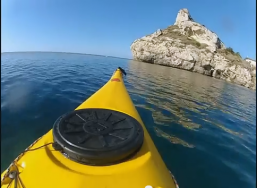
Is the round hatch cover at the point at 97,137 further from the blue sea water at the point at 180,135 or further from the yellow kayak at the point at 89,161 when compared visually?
Answer: the blue sea water at the point at 180,135

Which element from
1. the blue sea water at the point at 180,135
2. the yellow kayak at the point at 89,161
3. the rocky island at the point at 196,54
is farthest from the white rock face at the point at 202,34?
the yellow kayak at the point at 89,161

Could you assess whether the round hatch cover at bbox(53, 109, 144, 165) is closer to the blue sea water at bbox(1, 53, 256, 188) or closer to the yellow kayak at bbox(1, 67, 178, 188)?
the yellow kayak at bbox(1, 67, 178, 188)

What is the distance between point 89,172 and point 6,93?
7.27 metres

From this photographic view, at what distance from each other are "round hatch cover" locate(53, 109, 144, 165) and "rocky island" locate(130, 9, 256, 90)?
41966mm

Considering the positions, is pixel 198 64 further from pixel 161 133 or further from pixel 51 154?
pixel 51 154

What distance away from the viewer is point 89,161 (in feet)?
7.59

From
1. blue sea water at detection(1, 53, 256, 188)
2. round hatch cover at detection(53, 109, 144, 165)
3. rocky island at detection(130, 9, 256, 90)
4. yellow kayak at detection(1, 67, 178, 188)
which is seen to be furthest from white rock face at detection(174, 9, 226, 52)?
yellow kayak at detection(1, 67, 178, 188)

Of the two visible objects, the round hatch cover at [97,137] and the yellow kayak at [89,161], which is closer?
the yellow kayak at [89,161]

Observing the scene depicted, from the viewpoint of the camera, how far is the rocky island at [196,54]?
4350 centimetres

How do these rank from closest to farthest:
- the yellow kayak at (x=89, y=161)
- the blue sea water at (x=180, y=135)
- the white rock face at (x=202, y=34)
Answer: the yellow kayak at (x=89, y=161), the blue sea water at (x=180, y=135), the white rock face at (x=202, y=34)

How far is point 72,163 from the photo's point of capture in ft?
7.64

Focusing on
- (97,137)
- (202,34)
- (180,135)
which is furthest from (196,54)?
(97,137)

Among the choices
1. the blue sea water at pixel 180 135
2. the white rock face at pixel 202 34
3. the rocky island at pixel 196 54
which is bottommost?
the blue sea water at pixel 180 135

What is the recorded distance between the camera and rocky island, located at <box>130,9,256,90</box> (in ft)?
143
